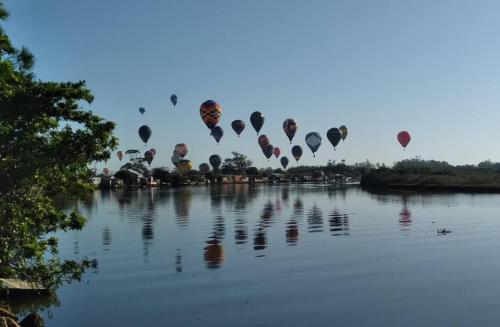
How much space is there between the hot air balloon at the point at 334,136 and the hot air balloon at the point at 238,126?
15.5m

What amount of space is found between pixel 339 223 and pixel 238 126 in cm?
5782

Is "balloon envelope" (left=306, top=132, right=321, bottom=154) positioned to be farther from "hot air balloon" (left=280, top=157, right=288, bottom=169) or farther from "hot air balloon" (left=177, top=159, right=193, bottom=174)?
"hot air balloon" (left=280, top=157, right=288, bottom=169)

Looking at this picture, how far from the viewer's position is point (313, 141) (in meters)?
101

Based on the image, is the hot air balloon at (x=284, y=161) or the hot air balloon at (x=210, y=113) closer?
Answer: the hot air balloon at (x=210, y=113)

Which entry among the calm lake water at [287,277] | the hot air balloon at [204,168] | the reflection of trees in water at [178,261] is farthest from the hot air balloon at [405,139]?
the hot air balloon at [204,168]

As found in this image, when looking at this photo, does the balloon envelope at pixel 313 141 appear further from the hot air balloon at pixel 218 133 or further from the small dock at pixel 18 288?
the small dock at pixel 18 288

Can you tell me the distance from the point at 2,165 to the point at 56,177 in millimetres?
1279

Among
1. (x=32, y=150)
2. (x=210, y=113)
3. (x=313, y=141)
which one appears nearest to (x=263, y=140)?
(x=313, y=141)

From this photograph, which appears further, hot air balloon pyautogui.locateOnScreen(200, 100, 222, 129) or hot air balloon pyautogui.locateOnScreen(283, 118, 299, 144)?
hot air balloon pyautogui.locateOnScreen(283, 118, 299, 144)

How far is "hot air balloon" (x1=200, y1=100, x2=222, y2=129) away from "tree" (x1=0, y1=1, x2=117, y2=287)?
63.1 meters

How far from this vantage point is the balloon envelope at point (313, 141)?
330ft

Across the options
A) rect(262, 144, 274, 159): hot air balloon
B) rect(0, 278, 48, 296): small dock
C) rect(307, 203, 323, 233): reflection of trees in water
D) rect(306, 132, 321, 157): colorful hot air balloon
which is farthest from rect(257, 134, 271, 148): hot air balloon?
rect(0, 278, 48, 296): small dock

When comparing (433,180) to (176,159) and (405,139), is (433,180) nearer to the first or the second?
(405,139)

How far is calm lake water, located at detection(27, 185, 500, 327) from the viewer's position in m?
13.3
